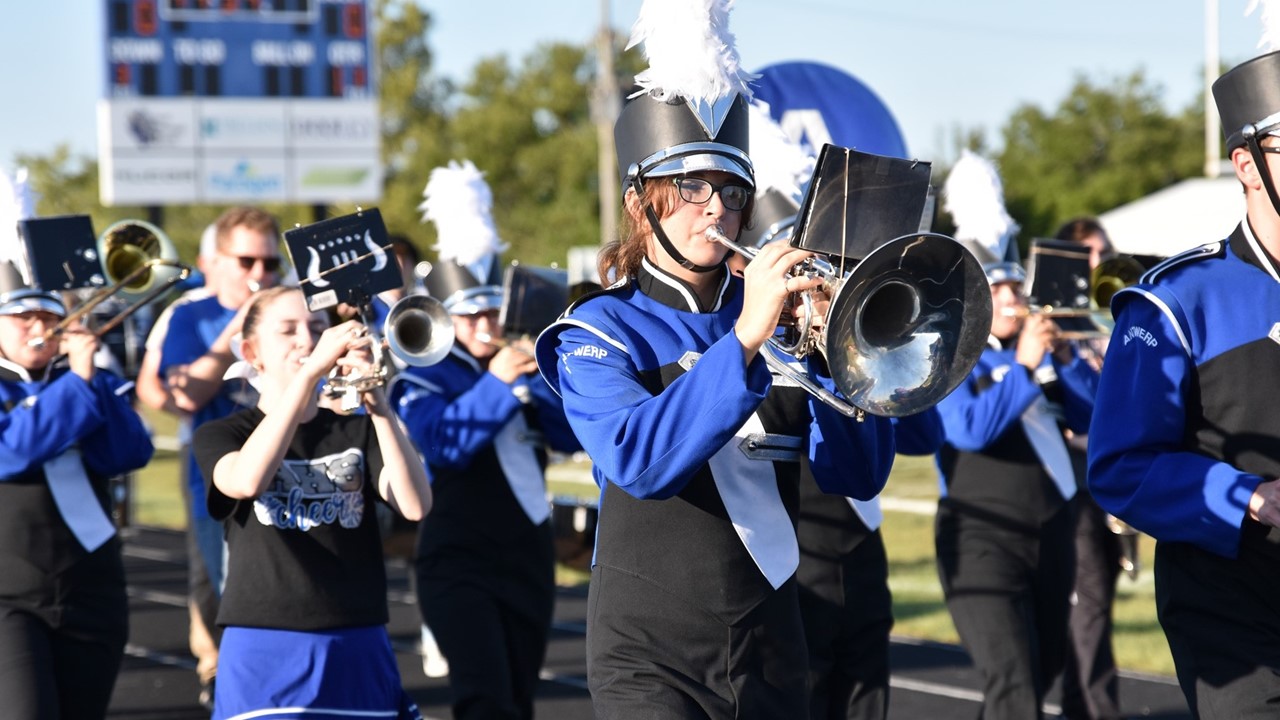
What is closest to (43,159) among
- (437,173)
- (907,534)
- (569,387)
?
(907,534)

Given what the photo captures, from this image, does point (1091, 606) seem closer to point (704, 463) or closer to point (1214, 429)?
point (1214, 429)

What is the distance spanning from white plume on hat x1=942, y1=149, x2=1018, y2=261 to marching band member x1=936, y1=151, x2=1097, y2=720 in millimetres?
465

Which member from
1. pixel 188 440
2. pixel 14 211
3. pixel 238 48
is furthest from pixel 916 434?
pixel 238 48

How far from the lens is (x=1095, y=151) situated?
50.3m

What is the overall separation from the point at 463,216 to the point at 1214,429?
4293 millimetres

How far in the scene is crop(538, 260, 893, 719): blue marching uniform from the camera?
11.6ft

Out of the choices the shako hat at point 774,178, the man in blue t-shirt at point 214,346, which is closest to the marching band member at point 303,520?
the shako hat at point 774,178

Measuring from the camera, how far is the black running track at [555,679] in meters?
8.34

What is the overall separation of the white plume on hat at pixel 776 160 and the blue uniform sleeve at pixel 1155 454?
108 inches

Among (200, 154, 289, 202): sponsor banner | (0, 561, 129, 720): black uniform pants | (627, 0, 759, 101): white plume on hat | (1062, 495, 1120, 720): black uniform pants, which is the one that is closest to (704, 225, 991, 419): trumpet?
(627, 0, 759, 101): white plume on hat

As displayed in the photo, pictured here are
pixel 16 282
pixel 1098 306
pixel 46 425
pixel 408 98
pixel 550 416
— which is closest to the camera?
pixel 46 425

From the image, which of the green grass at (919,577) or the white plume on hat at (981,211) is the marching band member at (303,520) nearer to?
the white plume on hat at (981,211)

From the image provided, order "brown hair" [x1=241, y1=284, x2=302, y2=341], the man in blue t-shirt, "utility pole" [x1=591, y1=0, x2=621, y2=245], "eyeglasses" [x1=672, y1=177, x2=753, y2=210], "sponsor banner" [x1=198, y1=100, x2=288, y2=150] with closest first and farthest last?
"eyeglasses" [x1=672, y1=177, x2=753, y2=210] → "brown hair" [x1=241, y1=284, x2=302, y2=341] → the man in blue t-shirt → "sponsor banner" [x1=198, y1=100, x2=288, y2=150] → "utility pole" [x1=591, y1=0, x2=621, y2=245]

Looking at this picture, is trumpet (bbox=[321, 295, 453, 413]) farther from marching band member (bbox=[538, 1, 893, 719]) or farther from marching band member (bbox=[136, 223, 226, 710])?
marching band member (bbox=[538, 1, 893, 719])
